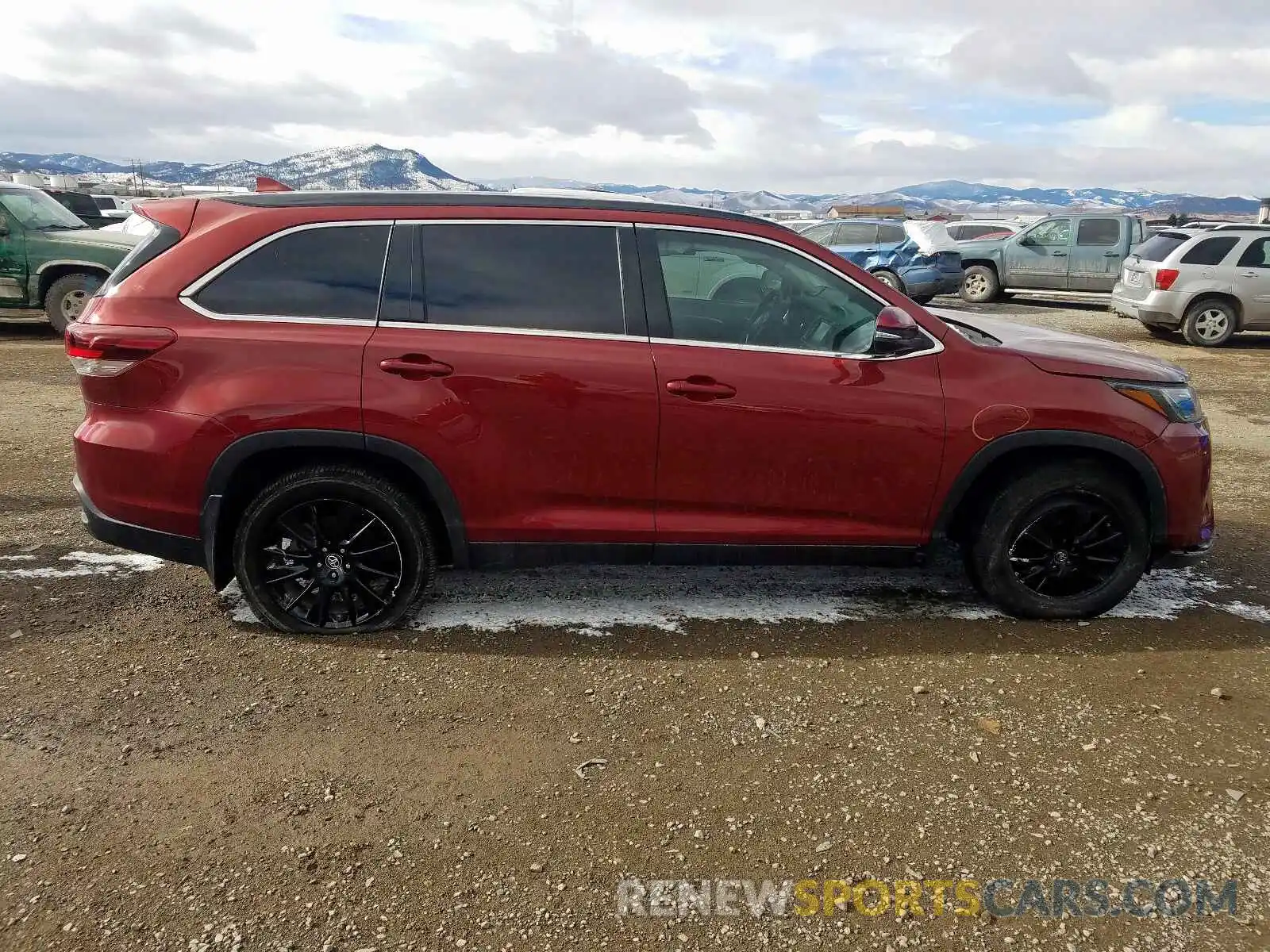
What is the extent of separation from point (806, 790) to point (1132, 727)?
49.2 inches

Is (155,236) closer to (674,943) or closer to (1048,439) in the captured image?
(674,943)

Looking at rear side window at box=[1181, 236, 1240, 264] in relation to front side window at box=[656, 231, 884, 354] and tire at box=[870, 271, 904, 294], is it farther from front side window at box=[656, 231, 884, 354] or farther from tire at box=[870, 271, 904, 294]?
front side window at box=[656, 231, 884, 354]

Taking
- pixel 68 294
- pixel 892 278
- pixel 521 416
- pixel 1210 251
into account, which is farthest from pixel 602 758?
pixel 892 278

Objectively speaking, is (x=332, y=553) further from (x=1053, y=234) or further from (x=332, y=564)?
(x=1053, y=234)

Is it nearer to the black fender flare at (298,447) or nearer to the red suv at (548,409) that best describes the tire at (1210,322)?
the red suv at (548,409)

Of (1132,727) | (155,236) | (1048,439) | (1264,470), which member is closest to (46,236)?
(155,236)

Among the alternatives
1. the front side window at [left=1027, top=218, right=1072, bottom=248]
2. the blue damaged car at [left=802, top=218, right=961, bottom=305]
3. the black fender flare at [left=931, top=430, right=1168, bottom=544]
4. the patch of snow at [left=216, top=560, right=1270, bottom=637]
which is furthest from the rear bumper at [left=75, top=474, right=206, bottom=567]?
the front side window at [left=1027, top=218, right=1072, bottom=248]

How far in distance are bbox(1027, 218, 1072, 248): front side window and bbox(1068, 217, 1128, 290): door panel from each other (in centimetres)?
17

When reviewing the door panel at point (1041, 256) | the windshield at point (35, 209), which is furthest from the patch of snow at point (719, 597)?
the door panel at point (1041, 256)

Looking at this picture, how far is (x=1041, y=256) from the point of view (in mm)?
15906

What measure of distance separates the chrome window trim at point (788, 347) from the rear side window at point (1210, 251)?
10.3 m

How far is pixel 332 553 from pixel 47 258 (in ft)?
29.3

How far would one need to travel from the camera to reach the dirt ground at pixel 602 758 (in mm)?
2143

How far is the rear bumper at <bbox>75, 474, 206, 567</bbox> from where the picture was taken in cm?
330
